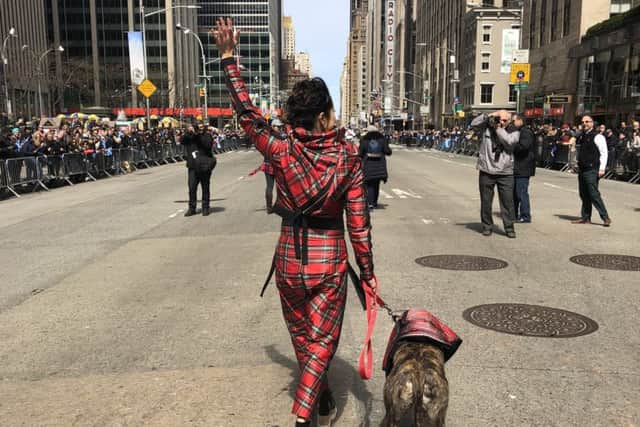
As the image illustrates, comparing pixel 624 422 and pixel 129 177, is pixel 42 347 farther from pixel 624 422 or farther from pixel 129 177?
pixel 129 177

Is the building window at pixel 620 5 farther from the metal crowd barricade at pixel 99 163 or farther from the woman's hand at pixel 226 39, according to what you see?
the woman's hand at pixel 226 39

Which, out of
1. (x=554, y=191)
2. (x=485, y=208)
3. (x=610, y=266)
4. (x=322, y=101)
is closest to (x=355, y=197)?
(x=322, y=101)

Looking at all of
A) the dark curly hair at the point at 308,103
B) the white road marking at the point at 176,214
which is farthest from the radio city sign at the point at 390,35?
the dark curly hair at the point at 308,103

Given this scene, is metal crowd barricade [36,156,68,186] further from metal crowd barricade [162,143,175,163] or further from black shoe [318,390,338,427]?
black shoe [318,390,338,427]

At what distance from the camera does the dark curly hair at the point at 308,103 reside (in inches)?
121

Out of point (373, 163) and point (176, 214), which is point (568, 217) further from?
point (176, 214)

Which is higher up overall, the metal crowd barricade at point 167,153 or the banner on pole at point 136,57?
the banner on pole at point 136,57

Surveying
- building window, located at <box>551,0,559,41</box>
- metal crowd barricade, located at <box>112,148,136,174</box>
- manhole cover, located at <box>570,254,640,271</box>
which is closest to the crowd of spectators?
manhole cover, located at <box>570,254,640,271</box>

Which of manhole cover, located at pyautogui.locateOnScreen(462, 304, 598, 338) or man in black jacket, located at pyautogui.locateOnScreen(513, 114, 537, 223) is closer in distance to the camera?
manhole cover, located at pyautogui.locateOnScreen(462, 304, 598, 338)

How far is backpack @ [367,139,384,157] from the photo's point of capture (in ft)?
39.3

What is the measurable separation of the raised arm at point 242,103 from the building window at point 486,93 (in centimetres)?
7739

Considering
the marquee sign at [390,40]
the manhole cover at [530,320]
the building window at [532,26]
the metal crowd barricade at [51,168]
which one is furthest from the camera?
the marquee sign at [390,40]

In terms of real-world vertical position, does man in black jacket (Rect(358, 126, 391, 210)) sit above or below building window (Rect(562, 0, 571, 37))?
below

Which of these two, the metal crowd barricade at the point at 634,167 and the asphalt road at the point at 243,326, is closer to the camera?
the asphalt road at the point at 243,326
